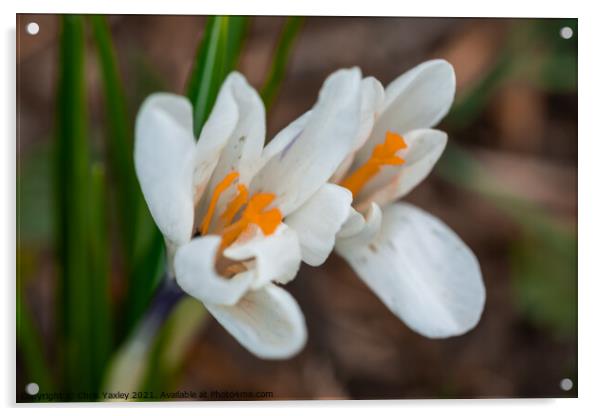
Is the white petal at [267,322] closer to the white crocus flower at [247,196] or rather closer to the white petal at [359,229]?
the white crocus flower at [247,196]

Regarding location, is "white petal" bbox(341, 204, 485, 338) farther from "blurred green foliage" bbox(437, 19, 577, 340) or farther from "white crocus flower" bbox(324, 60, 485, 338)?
"blurred green foliage" bbox(437, 19, 577, 340)

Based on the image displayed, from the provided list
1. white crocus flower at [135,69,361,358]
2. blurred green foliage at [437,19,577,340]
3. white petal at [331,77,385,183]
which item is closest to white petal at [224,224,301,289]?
white crocus flower at [135,69,361,358]

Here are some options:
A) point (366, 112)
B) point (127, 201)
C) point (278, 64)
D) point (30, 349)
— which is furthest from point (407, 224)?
point (30, 349)

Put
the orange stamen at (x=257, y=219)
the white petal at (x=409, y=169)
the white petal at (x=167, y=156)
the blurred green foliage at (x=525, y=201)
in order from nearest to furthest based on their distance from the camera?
the white petal at (x=167, y=156) < the orange stamen at (x=257, y=219) < the white petal at (x=409, y=169) < the blurred green foliage at (x=525, y=201)

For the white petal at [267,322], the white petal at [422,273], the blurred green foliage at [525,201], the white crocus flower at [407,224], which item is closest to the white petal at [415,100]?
the white crocus flower at [407,224]

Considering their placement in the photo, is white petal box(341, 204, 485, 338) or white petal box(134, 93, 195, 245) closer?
white petal box(134, 93, 195, 245)

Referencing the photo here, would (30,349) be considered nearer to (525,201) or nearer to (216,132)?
(216,132)
